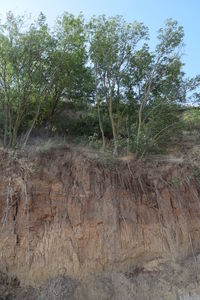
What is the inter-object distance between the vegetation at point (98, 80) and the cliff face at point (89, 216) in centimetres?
139

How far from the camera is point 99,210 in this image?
26.2 feet

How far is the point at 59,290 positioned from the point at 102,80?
7639 mm

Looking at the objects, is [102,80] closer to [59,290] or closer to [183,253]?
[183,253]

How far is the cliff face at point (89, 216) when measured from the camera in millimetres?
7207

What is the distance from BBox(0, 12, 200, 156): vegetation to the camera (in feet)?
32.4

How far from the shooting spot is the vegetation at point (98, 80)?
9.88m

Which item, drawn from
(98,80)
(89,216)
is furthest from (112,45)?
(89,216)

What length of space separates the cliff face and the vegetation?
139 centimetres

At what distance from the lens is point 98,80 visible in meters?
11.5

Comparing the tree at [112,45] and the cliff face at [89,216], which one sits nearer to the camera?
the cliff face at [89,216]

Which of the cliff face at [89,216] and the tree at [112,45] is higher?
the tree at [112,45]

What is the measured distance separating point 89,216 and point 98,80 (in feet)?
19.2

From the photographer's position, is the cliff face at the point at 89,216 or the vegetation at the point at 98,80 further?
the vegetation at the point at 98,80

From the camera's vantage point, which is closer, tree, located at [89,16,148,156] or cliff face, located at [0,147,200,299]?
cliff face, located at [0,147,200,299]
